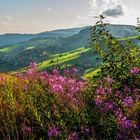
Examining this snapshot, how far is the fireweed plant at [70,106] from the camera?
16.5 feet

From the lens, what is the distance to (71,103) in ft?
18.9

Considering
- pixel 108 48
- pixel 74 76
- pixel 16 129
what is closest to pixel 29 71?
pixel 74 76

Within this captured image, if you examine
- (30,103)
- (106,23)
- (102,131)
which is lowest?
(102,131)

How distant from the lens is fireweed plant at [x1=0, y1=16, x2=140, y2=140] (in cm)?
503

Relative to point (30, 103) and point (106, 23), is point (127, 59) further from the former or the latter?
point (30, 103)

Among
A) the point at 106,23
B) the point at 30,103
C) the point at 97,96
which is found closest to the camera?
the point at 30,103

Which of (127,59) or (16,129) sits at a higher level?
(127,59)

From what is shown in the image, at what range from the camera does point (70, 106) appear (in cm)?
568

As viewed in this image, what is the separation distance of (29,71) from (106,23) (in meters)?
3.40

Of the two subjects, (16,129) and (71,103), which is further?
(71,103)

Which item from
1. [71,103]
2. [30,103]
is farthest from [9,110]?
[71,103]

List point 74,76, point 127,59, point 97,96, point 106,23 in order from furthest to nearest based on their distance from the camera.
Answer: point 106,23, point 127,59, point 74,76, point 97,96

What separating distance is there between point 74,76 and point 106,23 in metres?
2.76

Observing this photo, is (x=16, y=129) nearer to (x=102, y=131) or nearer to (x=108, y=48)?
(x=102, y=131)
